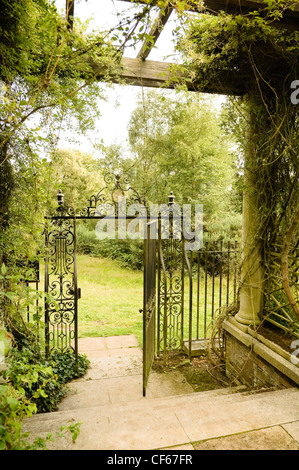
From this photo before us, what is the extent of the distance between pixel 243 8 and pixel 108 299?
6.34m

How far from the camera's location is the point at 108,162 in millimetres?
10281

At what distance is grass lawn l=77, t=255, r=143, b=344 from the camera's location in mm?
5555

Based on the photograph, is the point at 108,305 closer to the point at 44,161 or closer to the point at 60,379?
the point at 60,379

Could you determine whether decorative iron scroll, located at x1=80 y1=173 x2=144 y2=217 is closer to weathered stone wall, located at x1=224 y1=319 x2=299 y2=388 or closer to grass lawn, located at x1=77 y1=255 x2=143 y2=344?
weathered stone wall, located at x1=224 y1=319 x2=299 y2=388

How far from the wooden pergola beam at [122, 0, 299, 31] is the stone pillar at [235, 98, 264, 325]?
0.94 meters

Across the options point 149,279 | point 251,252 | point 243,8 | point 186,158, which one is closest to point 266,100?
point 243,8

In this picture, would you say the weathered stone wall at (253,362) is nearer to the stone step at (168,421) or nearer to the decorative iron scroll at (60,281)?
the stone step at (168,421)

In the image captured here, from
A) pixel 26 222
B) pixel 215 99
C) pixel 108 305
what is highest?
pixel 215 99

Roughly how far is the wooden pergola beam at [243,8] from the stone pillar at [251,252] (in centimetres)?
94

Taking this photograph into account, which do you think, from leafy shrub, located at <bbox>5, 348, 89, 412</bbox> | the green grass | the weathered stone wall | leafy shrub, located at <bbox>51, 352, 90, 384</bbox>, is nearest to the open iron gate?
leafy shrub, located at <bbox>51, 352, 90, 384</bbox>

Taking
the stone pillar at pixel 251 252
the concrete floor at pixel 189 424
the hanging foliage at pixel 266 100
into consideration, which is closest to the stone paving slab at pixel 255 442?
the concrete floor at pixel 189 424

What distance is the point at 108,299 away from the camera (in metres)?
7.22
